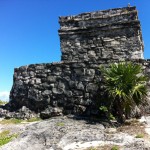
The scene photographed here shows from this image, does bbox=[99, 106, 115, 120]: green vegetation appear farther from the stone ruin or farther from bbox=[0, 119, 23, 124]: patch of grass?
bbox=[0, 119, 23, 124]: patch of grass

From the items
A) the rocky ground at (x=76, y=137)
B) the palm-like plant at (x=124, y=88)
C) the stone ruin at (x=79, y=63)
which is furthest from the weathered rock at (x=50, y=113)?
the palm-like plant at (x=124, y=88)

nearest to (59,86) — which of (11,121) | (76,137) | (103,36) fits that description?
(11,121)

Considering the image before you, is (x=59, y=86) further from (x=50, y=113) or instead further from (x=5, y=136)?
(x=5, y=136)

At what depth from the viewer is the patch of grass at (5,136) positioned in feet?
27.5

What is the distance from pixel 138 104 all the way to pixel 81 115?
231cm

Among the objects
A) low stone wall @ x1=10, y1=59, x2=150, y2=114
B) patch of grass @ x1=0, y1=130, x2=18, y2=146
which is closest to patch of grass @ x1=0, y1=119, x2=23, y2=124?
low stone wall @ x1=10, y1=59, x2=150, y2=114

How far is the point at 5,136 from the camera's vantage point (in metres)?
9.20

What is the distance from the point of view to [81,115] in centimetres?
1088

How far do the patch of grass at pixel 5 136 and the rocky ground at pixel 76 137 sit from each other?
249 mm

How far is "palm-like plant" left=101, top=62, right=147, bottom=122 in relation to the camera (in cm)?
948

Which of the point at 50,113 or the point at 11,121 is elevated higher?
the point at 50,113

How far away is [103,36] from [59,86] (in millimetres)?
3289

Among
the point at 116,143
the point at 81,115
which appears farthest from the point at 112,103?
the point at 116,143

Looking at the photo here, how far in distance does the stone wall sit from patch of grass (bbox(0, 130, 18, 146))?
4.78 metres
